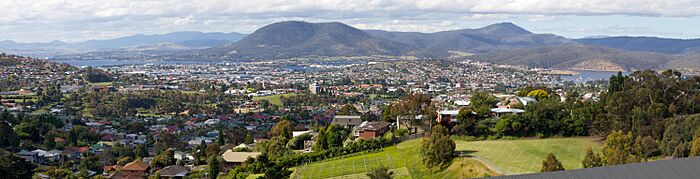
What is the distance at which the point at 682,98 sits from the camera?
96.0ft

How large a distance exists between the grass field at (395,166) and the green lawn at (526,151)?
1055 millimetres

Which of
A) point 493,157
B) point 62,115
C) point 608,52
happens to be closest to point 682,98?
point 493,157

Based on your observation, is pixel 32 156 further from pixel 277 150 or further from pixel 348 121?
pixel 348 121

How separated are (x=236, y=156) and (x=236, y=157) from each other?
16 centimetres

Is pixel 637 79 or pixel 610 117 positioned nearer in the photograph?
pixel 610 117

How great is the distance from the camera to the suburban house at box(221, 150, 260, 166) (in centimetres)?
3228

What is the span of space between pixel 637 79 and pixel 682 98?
3.21 metres

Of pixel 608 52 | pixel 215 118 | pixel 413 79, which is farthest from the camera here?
pixel 608 52

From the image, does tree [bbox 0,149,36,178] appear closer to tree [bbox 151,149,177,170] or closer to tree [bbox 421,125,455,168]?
tree [bbox 151,149,177,170]

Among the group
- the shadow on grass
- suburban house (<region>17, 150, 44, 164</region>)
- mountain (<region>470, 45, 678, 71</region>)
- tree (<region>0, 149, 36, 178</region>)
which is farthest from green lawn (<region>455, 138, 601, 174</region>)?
mountain (<region>470, 45, 678, 71</region>)

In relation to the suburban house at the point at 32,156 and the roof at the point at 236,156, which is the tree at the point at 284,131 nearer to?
the roof at the point at 236,156

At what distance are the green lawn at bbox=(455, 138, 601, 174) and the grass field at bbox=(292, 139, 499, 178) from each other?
3.46 ft

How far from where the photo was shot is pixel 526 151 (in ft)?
83.9

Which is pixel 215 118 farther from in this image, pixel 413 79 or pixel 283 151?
pixel 413 79
